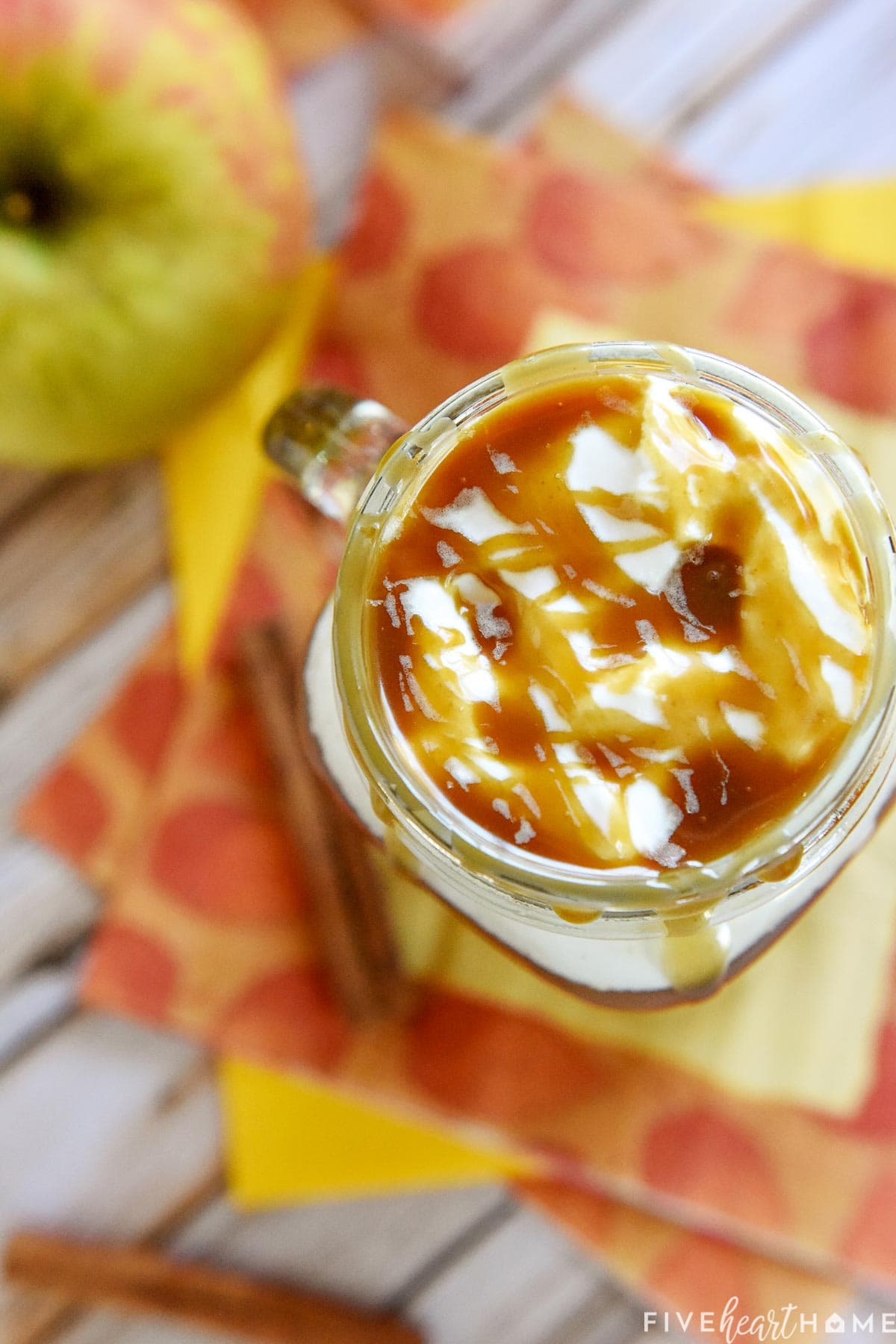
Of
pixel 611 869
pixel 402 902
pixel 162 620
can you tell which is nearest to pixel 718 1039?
pixel 402 902

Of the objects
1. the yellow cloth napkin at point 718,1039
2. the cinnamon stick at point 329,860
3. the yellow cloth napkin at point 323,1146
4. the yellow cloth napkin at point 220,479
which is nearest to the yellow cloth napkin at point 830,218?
the yellow cloth napkin at point 718,1039

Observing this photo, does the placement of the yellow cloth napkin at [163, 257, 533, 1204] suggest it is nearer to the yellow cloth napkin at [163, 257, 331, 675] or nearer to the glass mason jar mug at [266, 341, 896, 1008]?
the yellow cloth napkin at [163, 257, 331, 675]

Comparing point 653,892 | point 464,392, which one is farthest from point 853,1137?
point 464,392

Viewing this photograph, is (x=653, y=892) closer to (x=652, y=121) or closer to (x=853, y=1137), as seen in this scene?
(x=853, y=1137)

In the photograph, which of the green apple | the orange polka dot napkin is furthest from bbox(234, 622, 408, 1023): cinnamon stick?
the green apple

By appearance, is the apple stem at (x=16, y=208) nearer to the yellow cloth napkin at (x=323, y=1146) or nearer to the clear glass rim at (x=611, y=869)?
the clear glass rim at (x=611, y=869)

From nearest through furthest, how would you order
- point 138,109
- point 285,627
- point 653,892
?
1. point 653,892
2. point 138,109
3. point 285,627
